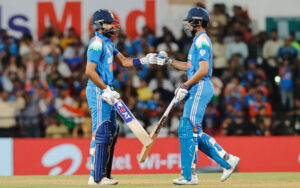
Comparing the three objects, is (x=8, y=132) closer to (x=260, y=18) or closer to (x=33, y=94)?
(x=33, y=94)

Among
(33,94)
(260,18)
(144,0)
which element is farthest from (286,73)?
(33,94)

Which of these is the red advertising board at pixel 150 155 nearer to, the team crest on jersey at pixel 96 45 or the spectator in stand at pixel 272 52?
the spectator in stand at pixel 272 52

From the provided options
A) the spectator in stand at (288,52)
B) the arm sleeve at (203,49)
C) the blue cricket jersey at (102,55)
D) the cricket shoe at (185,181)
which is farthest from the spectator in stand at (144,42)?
the cricket shoe at (185,181)

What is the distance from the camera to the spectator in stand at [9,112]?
51.8ft

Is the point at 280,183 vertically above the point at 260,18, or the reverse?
the point at 260,18

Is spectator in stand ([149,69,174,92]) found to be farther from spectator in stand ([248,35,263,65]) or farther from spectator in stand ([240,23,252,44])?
spectator in stand ([240,23,252,44])

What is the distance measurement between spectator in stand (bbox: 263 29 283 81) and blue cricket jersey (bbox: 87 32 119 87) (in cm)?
828

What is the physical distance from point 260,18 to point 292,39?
1.29m

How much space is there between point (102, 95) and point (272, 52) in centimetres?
908

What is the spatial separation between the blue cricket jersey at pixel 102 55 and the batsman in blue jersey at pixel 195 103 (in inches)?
36.1

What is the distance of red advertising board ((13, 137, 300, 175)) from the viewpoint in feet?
47.2

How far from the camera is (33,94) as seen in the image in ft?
54.5

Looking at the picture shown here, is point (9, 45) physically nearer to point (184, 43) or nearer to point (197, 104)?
point (184, 43)

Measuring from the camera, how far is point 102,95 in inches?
372
